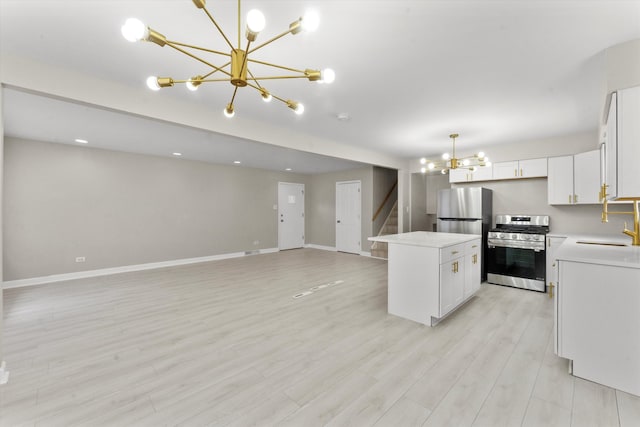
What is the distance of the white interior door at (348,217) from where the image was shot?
755 cm

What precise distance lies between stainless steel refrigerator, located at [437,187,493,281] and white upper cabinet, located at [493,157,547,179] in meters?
0.39

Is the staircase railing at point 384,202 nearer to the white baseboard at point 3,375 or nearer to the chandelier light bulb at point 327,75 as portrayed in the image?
the chandelier light bulb at point 327,75

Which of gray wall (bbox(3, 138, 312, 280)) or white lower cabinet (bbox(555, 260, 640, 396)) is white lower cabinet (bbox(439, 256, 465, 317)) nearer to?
white lower cabinet (bbox(555, 260, 640, 396))

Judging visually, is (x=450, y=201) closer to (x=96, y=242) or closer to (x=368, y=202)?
(x=368, y=202)

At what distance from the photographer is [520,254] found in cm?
424

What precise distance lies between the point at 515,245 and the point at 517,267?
35cm

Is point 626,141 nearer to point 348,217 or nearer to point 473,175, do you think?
point 473,175

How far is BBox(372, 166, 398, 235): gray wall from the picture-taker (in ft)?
24.0

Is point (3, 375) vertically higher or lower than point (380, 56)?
lower

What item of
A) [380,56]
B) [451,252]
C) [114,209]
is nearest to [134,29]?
[380,56]

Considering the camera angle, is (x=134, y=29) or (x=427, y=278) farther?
(x=427, y=278)

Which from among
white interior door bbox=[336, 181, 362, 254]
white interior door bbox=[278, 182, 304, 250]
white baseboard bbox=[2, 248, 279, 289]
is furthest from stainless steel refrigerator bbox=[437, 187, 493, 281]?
white baseboard bbox=[2, 248, 279, 289]

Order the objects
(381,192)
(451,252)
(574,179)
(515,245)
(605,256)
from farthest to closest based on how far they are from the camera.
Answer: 1. (381,192)
2. (515,245)
3. (574,179)
4. (451,252)
5. (605,256)

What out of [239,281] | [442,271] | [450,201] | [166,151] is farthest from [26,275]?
[450,201]
